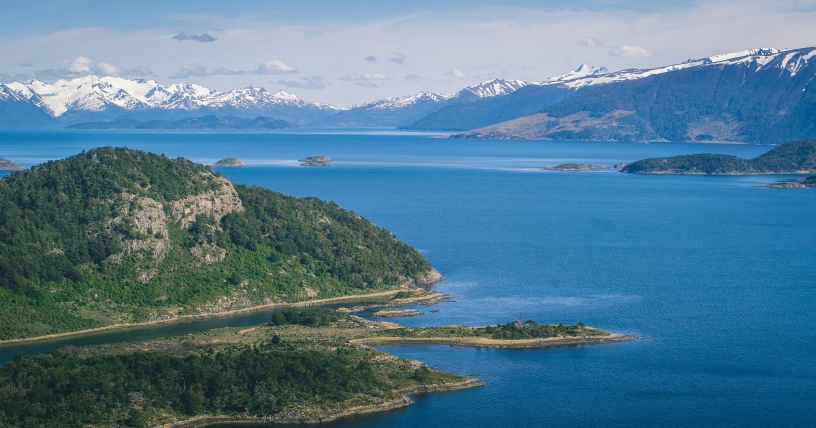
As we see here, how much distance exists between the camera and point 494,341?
8469 centimetres

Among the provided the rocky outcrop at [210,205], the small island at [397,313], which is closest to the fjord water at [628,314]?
the small island at [397,313]

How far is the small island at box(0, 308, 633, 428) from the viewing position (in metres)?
64.6

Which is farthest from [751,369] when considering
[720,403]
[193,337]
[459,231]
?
[459,231]

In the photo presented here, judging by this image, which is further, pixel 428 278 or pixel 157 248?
pixel 428 278

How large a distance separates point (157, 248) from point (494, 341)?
39135 mm

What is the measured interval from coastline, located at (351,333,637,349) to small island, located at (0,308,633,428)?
446cm

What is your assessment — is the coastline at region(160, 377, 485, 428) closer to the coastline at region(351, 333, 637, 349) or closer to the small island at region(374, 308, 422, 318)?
the coastline at region(351, 333, 637, 349)

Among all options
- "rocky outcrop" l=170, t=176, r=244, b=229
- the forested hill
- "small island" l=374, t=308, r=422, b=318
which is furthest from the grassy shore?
"rocky outcrop" l=170, t=176, r=244, b=229

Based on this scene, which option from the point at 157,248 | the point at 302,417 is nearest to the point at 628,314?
the point at 302,417

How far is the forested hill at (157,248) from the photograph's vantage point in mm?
95438

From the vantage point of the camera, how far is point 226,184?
118 metres

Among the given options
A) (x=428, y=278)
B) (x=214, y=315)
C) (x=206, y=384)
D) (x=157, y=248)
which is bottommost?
(x=214, y=315)

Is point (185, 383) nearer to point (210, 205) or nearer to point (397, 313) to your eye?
point (397, 313)

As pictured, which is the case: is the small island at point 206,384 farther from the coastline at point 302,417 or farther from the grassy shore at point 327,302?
the grassy shore at point 327,302
